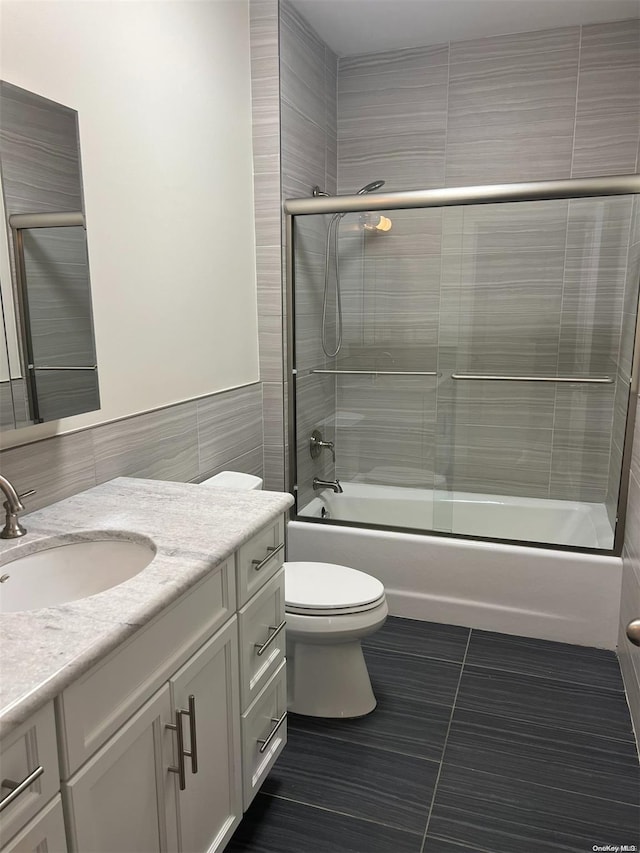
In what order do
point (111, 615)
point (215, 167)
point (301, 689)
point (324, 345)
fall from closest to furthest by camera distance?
point (111, 615)
point (301, 689)
point (215, 167)
point (324, 345)

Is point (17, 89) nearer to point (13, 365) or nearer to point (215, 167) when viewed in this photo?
point (13, 365)

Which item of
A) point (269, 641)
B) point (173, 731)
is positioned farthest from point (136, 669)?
point (269, 641)

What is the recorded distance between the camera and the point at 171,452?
2166 millimetres

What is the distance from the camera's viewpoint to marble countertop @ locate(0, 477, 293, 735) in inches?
35.6

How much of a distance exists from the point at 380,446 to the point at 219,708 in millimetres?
1934

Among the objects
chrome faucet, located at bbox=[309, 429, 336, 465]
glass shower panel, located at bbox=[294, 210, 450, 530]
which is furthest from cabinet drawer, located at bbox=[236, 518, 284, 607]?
chrome faucet, located at bbox=[309, 429, 336, 465]


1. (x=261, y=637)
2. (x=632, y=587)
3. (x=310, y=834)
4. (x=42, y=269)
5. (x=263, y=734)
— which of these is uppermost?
(x=42, y=269)

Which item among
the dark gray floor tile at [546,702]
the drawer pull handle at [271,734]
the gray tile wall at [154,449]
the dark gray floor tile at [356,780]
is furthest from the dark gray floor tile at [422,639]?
the gray tile wall at [154,449]

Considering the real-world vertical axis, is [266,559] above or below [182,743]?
above

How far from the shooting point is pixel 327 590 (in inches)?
84.0

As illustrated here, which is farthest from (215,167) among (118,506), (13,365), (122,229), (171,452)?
(118,506)

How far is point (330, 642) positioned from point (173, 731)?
89 centimetres

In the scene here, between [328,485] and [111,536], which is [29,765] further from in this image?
[328,485]

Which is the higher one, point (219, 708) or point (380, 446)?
point (380, 446)
